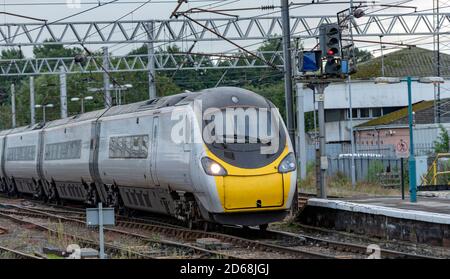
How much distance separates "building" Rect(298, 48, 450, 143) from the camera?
57.2 m

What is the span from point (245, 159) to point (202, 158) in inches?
35.1

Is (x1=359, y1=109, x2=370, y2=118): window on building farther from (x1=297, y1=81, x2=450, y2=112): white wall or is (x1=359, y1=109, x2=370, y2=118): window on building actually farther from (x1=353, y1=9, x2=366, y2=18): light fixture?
(x1=353, y1=9, x2=366, y2=18): light fixture

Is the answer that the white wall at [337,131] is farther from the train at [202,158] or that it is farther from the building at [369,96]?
the train at [202,158]

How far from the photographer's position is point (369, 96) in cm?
5866

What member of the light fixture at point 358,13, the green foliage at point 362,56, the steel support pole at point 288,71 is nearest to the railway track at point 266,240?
the steel support pole at point 288,71

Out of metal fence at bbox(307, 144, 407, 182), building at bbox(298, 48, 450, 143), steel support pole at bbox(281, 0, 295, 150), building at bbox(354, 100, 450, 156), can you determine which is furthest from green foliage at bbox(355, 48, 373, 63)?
steel support pole at bbox(281, 0, 295, 150)

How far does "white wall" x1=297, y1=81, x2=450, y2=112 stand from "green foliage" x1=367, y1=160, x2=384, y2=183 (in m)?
20.1

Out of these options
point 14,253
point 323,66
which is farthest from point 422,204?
point 14,253

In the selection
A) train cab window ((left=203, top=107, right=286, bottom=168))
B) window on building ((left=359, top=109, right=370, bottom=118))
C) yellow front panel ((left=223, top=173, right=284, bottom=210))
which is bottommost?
yellow front panel ((left=223, top=173, right=284, bottom=210))

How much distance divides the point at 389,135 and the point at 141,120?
32567mm

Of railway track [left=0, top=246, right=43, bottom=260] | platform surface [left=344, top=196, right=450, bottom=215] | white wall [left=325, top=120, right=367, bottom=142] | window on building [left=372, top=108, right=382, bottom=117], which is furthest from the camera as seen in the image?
window on building [left=372, top=108, right=382, bottom=117]

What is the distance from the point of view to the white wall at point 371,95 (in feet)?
186

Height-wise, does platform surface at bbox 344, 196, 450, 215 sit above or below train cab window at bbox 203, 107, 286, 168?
below

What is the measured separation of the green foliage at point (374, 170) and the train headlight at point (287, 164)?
17.4 metres
